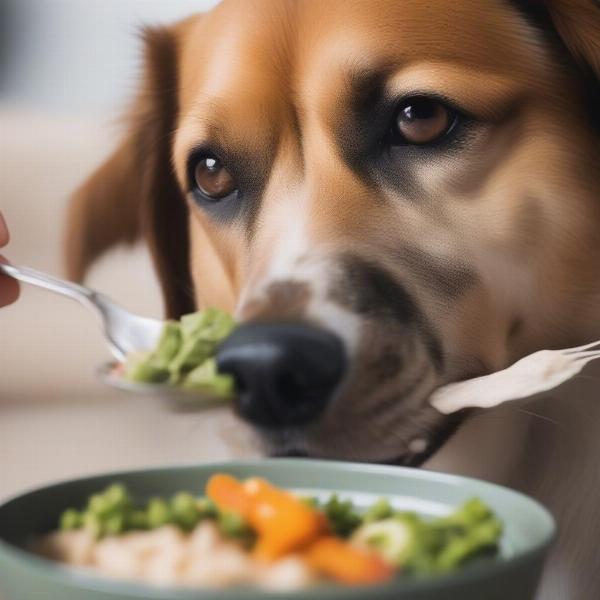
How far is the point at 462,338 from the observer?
116 centimetres

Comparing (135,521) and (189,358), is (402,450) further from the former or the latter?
(135,521)

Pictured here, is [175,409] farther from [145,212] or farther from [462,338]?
[145,212]

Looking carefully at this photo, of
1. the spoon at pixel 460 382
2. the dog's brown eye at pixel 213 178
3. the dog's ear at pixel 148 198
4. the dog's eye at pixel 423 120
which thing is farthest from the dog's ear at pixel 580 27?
the dog's ear at pixel 148 198

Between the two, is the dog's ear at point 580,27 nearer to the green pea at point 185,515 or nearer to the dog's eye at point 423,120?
the dog's eye at point 423,120

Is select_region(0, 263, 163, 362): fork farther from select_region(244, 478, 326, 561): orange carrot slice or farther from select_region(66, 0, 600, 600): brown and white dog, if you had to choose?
select_region(244, 478, 326, 561): orange carrot slice

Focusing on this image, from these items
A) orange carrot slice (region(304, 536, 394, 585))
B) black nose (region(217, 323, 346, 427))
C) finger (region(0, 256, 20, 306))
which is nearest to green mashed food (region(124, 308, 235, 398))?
black nose (region(217, 323, 346, 427))

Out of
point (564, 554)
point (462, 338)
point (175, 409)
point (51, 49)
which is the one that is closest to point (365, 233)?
point (462, 338)

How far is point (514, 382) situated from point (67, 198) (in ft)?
3.13

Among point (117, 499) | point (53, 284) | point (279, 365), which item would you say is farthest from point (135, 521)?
point (53, 284)

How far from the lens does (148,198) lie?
1.59 m

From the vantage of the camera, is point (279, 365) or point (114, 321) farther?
point (114, 321)

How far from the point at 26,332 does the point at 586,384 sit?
1.03 meters

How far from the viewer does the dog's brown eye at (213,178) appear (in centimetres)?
136

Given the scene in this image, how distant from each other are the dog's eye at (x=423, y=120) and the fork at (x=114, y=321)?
423 mm
